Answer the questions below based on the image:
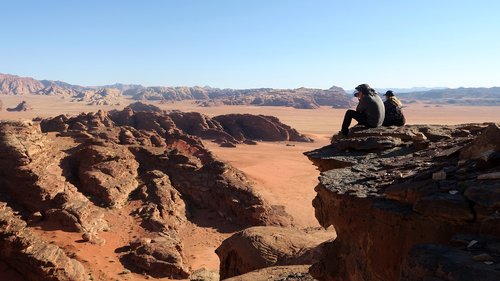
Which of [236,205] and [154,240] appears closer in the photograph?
[154,240]

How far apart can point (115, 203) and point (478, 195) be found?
16.6 meters

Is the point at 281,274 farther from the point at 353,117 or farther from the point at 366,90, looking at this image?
the point at 366,90

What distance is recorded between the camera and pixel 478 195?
13.3 feet

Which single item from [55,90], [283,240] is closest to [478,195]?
[283,240]

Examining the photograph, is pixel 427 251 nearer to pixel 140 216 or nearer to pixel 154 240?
pixel 154 240

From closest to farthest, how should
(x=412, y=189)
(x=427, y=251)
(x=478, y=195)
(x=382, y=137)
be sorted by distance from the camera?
(x=427, y=251)
(x=478, y=195)
(x=412, y=189)
(x=382, y=137)

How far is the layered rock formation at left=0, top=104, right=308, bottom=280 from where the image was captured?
14258mm

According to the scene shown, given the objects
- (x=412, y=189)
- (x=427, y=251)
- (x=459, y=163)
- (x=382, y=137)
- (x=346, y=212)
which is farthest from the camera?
(x=382, y=137)

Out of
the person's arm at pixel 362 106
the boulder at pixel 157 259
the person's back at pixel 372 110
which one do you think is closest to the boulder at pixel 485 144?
the person's back at pixel 372 110

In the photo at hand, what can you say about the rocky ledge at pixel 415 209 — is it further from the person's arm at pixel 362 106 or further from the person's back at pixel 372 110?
the person's arm at pixel 362 106

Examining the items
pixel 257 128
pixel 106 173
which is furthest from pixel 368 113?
pixel 257 128

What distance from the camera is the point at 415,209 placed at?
14.6 feet

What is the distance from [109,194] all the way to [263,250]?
9.25 m

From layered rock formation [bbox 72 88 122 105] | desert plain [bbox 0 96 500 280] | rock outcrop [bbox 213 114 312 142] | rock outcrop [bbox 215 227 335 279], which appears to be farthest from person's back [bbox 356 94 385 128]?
layered rock formation [bbox 72 88 122 105]
